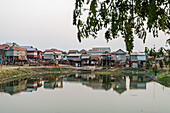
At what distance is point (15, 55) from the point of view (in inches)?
2089

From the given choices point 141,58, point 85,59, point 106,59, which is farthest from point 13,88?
point 141,58

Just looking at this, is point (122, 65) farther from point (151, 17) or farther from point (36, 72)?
point (151, 17)

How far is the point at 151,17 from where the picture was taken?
3.16m

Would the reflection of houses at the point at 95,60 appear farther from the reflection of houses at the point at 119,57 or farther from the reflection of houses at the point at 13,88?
the reflection of houses at the point at 13,88

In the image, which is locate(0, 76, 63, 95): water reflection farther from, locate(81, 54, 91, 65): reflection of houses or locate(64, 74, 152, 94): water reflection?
locate(81, 54, 91, 65): reflection of houses

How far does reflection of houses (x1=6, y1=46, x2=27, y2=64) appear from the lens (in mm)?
52463

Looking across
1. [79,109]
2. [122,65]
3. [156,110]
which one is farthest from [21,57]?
[156,110]

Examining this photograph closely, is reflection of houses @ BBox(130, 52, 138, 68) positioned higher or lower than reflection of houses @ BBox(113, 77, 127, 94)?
higher

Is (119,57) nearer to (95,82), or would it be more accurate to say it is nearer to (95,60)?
(95,60)

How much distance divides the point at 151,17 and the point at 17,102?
1651 centimetres

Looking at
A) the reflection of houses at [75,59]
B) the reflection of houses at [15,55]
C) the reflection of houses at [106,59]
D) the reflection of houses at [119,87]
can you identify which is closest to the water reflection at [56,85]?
the reflection of houses at [119,87]

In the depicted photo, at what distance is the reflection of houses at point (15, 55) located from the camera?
52463 mm

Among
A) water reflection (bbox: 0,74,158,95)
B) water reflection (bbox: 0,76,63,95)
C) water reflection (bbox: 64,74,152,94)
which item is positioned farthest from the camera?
water reflection (bbox: 64,74,152,94)

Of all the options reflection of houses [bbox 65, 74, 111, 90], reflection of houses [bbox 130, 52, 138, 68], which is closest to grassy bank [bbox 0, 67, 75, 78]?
reflection of houses [bbox 65, 74, 111, 90]
